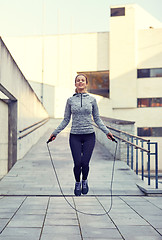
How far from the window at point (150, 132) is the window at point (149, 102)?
7.80 ft

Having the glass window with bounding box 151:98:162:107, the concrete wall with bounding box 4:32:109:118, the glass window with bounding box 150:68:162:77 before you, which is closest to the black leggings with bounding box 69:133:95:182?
the glass window with bounding box 151:98:162:107

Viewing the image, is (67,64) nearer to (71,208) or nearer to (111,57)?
(111,57)

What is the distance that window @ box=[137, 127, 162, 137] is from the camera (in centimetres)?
2633

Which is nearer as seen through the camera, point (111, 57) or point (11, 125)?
point (11, 125)

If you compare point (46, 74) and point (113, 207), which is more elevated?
point (46, 74)

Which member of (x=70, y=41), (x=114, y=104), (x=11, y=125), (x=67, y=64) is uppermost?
(x=70, y=41)

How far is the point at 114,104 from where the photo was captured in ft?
89.9

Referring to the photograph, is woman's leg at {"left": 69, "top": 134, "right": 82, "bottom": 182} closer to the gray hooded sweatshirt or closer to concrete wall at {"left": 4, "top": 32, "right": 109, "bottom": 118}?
the gray hooded sweatshirt

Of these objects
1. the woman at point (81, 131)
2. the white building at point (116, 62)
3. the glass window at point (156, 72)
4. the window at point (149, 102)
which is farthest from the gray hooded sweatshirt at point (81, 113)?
the glass window at point (156, 72)

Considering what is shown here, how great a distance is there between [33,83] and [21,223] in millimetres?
25230

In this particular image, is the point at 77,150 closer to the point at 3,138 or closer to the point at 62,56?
the point at 3,138

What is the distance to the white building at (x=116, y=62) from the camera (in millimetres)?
26922

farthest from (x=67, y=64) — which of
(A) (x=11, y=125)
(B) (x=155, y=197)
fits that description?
(B) (x=155, y=197)

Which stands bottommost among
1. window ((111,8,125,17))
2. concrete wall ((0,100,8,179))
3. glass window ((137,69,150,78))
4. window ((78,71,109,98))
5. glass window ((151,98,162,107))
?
concrete wall ((0,100,8,179))
